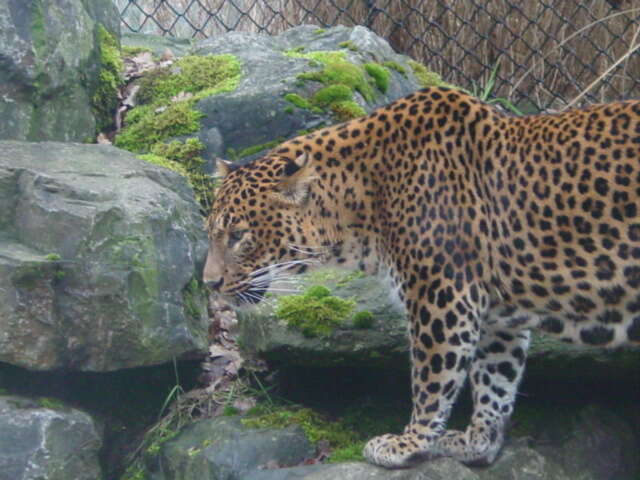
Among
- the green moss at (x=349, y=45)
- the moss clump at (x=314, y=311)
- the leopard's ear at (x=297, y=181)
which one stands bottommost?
the moss clump at (x=314, y=311)

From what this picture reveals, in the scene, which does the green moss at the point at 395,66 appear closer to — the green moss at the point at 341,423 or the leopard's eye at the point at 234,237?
the green moss at the point at 341,423

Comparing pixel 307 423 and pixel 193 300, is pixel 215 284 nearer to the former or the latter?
pixel 193 300

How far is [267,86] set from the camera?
945 cm

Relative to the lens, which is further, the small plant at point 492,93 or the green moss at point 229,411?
the small plant at point 492,93

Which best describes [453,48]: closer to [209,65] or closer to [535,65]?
[535,65]

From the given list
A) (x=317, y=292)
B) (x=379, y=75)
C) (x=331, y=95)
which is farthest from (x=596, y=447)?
(x=379, y=75)

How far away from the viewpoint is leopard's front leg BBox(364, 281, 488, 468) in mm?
5938

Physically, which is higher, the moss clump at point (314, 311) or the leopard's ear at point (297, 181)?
the leopard's ear at point (297, 181)

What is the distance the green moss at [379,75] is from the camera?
1014cm

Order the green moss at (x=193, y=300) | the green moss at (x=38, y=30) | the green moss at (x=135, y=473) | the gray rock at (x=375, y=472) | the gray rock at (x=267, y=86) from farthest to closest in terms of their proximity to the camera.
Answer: the gray rock at (x=267, y=86)
the green moss at (x=38, y=30)
the green moss at (x=193, y=300)
the green moss at (x=135, y=473)
the gray rock at (x=375, y=472)

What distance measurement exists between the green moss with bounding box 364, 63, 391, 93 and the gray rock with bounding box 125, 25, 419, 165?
0.06 meters

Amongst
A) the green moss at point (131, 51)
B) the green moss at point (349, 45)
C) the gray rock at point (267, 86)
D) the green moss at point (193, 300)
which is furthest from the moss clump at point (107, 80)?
the green moss at point (193, 300)

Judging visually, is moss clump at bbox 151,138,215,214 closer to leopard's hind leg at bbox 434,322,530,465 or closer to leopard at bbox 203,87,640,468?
leopard at bbox 203,87,640,468

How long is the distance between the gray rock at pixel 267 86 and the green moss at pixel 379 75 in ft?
0.21
